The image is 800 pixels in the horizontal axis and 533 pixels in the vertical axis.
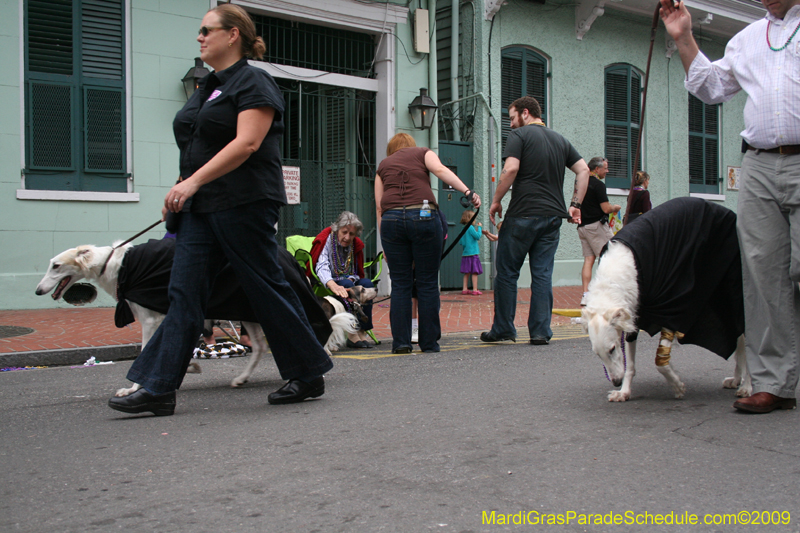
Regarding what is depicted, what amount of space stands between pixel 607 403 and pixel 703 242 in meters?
0.99

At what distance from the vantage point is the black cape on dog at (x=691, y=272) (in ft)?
12.8

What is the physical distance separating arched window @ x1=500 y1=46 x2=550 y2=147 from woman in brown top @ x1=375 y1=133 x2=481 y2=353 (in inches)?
332

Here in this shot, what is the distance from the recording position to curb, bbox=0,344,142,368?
20.9ft

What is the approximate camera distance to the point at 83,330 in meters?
7.95

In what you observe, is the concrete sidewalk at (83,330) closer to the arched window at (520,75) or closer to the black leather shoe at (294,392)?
the black leather shoe at (294,392)

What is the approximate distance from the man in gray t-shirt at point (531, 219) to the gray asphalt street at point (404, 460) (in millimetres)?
2013

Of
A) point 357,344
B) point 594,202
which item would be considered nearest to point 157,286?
point 357,344

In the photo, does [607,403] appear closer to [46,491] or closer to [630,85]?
[46,491]

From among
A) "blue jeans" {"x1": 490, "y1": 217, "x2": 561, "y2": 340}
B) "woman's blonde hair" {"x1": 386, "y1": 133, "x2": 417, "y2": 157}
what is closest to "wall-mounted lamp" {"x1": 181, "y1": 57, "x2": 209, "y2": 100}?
"woman's blonde hair" {"x1": 386, "y1": 133, "x2": 417, "y2": 157}

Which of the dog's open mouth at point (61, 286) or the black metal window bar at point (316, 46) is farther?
the black metal window bar at point (316, 46)

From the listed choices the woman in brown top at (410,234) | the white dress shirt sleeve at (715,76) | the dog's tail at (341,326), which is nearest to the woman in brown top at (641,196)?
the woman in brown top at (410,234)

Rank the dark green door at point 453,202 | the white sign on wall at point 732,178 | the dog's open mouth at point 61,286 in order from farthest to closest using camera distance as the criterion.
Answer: the white sign on wall at point 732,178 < the dark green door at point 453,202 < the dog's open mouth at point 61,286

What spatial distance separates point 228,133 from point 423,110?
31.3 feet

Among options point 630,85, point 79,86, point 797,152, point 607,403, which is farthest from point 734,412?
point 630,85
